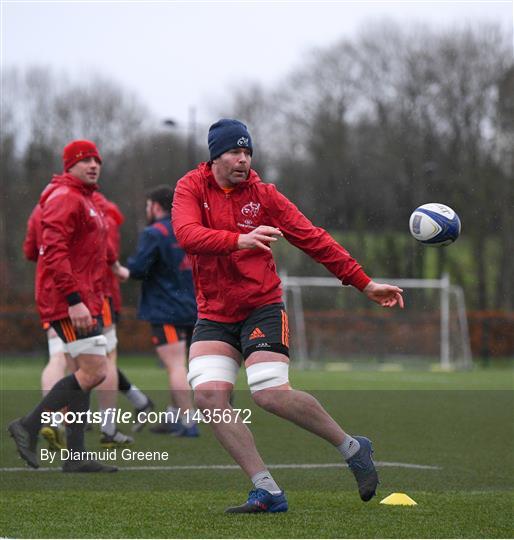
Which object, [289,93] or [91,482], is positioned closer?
[91,482]

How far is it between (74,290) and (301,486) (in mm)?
1952

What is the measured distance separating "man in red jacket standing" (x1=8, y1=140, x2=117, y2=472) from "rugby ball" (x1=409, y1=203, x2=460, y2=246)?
2.34 m

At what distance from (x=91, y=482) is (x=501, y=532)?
2.94 meters

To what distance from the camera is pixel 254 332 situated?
626cm

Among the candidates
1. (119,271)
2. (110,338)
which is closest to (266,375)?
(119,271)

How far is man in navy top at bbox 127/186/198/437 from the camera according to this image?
10.6m

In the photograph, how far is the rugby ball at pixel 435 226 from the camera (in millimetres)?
6770

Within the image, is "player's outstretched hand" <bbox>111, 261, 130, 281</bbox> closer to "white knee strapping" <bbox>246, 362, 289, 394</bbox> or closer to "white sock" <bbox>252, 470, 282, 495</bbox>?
"white knee strapping" <bbox>246, 362, 289, 394</bbox>

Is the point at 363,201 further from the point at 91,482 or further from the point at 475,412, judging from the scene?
the point at 91,482

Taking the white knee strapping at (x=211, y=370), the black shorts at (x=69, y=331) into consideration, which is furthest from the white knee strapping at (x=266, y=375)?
the black shorts at (x=69, y=331)

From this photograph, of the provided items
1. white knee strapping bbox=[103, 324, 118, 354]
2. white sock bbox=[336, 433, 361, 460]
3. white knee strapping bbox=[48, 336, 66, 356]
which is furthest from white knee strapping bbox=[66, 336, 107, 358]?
white sock bbox=[336, 433, 361, 460]

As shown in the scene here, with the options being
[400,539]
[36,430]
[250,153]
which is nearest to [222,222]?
[250,153]

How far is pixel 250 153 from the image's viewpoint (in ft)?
21.2

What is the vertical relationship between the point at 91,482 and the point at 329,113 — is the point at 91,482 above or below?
below
